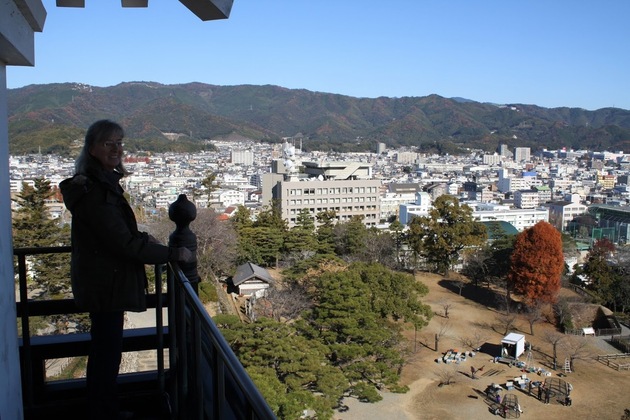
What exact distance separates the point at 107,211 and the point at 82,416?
0.92 meters

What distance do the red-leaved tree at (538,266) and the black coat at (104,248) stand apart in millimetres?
12982

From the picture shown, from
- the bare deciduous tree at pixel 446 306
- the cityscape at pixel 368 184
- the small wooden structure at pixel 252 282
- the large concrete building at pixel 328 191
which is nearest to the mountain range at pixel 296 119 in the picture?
the cityscape at pixel 368 184

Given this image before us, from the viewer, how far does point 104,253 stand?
1447 mm

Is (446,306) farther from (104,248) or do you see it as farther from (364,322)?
(104,248)

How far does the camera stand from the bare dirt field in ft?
29.1

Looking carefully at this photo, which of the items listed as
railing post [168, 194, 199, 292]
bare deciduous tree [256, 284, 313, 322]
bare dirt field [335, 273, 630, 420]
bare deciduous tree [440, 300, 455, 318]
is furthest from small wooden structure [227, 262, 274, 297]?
railing post [168, 194, 199, 292]

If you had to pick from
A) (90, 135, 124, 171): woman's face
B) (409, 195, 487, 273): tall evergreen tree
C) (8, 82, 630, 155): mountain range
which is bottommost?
(409, 195, 487, 273): tall evergreen tree

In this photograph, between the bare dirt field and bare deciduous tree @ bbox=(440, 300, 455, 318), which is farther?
bare deciduous tree @ bbox=(440, 300, 455, 318)

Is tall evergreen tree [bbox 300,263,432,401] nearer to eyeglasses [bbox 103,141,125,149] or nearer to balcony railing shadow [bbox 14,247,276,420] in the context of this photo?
balcony railing shadow [bbox 14,247,276,420]

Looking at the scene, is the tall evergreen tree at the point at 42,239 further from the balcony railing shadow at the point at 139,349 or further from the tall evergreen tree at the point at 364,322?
the balcony railing shadow at the point at 139,349

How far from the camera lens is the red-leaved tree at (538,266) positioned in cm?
1316

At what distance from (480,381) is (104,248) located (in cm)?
984

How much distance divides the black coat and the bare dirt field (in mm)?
7332

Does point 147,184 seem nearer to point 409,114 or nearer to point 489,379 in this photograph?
point 489,379
